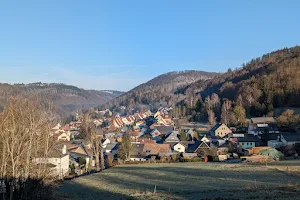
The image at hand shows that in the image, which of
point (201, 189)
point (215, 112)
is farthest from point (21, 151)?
point (215, 112)

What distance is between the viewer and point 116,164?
42812mm

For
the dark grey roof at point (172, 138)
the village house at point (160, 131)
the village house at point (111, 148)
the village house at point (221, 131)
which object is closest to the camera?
the village house at point (111, 148)

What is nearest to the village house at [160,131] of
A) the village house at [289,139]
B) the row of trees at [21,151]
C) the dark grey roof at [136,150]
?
the dark grey roof at [136,150]

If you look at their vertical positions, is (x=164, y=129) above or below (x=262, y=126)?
below

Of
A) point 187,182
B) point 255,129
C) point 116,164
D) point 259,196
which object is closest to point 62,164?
point 116,164

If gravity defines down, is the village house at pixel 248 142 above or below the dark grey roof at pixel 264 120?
below

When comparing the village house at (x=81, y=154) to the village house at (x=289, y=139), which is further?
the village house at (x=289, y=139)

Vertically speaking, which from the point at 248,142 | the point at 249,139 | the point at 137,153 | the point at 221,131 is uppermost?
the point at 221,131

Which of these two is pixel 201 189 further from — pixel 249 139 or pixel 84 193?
pixel 249 139

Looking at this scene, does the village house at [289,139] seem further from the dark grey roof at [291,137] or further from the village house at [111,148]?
the village house at [111,148]

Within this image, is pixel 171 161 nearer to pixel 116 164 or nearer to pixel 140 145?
pixel 116 164

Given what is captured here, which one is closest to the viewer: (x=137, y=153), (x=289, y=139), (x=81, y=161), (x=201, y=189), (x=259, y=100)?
(x=201, y=189)

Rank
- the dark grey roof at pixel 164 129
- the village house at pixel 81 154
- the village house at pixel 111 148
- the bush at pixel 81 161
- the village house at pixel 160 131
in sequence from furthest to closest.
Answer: the dark grey roof at pixel 164 129
the village house at pixel 160 131
the village house at pixel 111 148
the village house at pixel 81 154
the bush at pixel 81 161

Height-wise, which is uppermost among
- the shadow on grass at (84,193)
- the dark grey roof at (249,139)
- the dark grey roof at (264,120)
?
the dark grey roof at (264,120)
